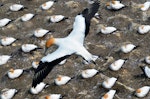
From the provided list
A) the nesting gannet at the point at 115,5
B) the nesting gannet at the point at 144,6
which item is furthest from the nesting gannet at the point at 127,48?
the nesting gannet at the point at 115,5

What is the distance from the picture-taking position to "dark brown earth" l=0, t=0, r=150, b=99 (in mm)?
17298

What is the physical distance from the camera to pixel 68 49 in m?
16.3

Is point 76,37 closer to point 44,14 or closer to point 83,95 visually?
point 83,95

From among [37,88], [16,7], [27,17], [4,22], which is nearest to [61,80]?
[37,88]

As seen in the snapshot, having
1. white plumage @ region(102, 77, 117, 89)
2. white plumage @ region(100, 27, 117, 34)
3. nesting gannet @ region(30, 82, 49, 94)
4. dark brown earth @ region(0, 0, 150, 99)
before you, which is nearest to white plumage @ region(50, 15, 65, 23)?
dark brown earth @ region(0, 0, 150, 99)

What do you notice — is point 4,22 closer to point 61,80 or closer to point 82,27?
point 61,80

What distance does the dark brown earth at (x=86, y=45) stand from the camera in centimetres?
1730

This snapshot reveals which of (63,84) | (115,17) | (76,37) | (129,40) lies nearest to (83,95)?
(63,84)

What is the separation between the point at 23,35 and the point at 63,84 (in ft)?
12.1

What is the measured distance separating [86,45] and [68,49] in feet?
9.84

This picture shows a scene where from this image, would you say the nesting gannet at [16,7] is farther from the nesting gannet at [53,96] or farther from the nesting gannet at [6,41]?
the nesting gannet at [53,96]

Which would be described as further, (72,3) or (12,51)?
(72,3)

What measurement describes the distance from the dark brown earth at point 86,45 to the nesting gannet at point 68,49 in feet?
4.28

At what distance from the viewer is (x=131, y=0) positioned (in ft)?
69.7
